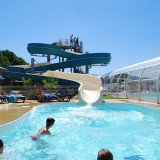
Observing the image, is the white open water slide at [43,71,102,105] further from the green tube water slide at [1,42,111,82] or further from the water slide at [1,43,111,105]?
the green tube water slide at [1,42,111,82]

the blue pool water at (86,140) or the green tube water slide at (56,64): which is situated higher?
the green tube water slide at (56,64)

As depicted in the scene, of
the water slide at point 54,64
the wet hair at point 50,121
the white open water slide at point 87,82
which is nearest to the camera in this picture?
the wet hair at point 50,121

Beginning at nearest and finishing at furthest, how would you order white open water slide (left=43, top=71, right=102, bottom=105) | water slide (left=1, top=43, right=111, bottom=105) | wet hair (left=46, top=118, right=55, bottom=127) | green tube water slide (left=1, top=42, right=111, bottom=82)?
wet hair (left=46, top=118, right=55, bottom=127) < white open water slide (left=43, top=71, right=102, bottom=105) < water slide (left=1, top=43, right=111, bottom=105) < green tube water slide (left=1, top=42, right=111, bottom=82)

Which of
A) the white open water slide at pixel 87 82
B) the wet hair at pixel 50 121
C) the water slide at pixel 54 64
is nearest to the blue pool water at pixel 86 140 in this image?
the wet hair at pixel 50 121

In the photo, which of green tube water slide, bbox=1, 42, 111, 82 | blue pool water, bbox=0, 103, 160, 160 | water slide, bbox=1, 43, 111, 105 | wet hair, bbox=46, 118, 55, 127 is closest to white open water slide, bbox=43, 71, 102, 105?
water slide, bbox=1, 43, 111, 105

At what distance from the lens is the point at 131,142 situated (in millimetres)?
4734

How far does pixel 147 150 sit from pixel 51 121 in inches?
88.1

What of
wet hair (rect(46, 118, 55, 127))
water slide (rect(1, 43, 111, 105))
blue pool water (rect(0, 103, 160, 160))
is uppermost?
water slide (rect(1, 43, 111, 105))

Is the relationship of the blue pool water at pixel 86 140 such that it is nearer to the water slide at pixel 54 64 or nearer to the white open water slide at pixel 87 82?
the white open water slide at pixel 87 82

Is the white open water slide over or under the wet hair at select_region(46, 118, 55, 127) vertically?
over

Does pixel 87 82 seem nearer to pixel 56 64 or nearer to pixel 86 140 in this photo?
pixel 56 64

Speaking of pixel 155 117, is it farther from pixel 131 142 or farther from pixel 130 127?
pixel 131 142

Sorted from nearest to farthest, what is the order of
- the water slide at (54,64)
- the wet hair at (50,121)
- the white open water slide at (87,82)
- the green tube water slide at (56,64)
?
the wet hair at (50,121) < the white open water slide at (87,82) < the water slide at (54,64) < the green tube water slide at (56,64)

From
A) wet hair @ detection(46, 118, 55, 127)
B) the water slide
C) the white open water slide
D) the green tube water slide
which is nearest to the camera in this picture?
wet hair @ detection(46, 118, 55, 127)
